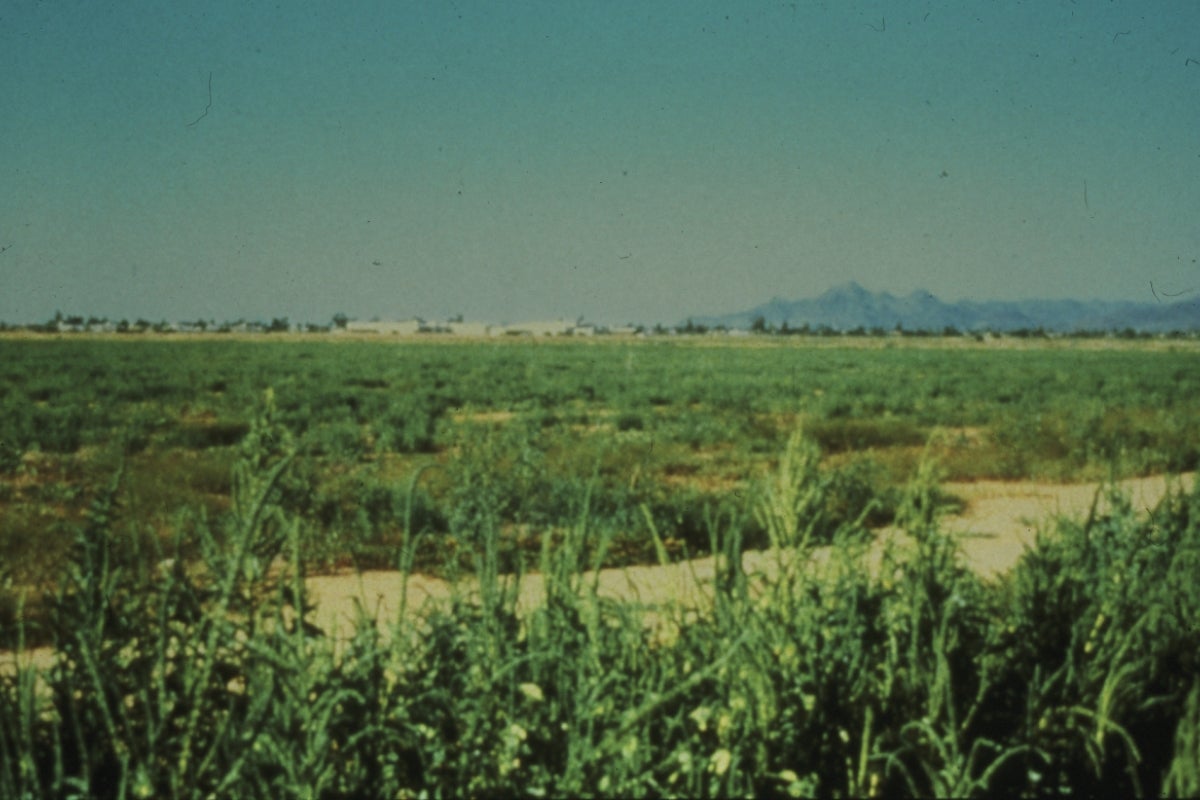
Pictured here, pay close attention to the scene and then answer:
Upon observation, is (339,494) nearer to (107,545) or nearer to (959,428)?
(107,545)

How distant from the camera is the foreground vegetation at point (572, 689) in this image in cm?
216

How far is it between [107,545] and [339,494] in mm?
7413

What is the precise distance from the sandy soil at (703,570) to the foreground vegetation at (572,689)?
0.60 feet

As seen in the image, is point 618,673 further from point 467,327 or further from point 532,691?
point 467,327

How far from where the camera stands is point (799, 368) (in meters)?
45.8

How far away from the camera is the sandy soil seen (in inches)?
129

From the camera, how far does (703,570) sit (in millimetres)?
7207

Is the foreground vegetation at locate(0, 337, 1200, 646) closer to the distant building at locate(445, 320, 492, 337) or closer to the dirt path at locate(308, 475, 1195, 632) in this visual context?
the dirt path at locate(308, 475, 1195, 632)

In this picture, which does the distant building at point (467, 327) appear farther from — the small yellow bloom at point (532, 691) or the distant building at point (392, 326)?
the small yellow bloom at point (532, 691)

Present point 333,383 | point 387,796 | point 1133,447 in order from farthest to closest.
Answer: point 333,383 → point 1133,447 → point 387,796

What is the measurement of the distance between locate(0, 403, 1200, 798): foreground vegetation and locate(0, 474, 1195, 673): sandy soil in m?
0.18

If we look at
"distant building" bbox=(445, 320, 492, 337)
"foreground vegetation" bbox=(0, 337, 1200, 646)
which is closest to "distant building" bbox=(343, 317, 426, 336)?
"distant building" bbox=(445, 320, 492, 337)

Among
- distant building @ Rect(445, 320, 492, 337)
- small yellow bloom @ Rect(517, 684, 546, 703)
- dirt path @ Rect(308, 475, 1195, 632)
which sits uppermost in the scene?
distant building @ Rect(445, 320, 492, 337)

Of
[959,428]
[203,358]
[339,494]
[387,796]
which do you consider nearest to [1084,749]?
[387,796]
